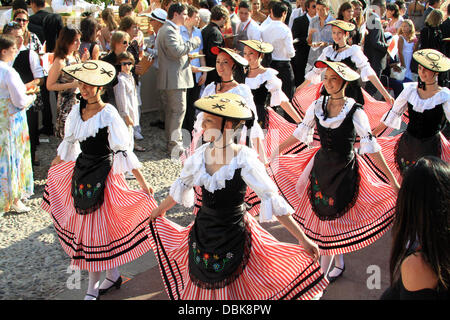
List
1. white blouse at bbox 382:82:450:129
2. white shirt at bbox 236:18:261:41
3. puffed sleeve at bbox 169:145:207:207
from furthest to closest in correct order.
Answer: white shirt at bbox 236:18:261:41 < white blouse at bbox 382:82:450:129 < puffed sleeve at bbox 169:145:207:207

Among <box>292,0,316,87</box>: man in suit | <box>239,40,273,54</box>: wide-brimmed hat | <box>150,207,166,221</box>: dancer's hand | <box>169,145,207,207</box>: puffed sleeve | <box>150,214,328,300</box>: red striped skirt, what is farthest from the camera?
<box>292,0,316,87</box>: man in suit

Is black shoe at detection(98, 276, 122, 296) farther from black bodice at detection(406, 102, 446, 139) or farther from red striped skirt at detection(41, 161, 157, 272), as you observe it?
black bodice at detection(406, 102, 446, 139)

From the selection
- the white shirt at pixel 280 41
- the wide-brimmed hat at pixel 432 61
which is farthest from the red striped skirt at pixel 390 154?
the white shirt at pixel 280 41

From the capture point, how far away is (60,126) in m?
6.64

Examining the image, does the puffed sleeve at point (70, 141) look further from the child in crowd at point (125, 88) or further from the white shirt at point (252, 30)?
the white shirt at point (252, 30)

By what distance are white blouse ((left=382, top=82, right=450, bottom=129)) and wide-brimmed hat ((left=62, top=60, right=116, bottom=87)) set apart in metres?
2.80

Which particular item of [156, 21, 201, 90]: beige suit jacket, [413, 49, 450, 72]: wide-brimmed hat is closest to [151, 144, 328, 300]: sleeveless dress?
[413, 49, 450, 72]: wide-brimmed hat

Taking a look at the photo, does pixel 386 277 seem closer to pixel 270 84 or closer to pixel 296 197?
pixel 296 197

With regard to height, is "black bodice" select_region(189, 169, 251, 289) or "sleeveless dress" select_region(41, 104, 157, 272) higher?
"black bodice" select_region(189, 169, 251, 289)

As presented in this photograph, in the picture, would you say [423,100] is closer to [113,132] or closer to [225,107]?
[225,107]

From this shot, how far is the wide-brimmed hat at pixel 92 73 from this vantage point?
4.21 metres

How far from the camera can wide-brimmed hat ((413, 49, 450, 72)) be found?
4996mm

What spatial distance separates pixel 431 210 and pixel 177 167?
221 inches
